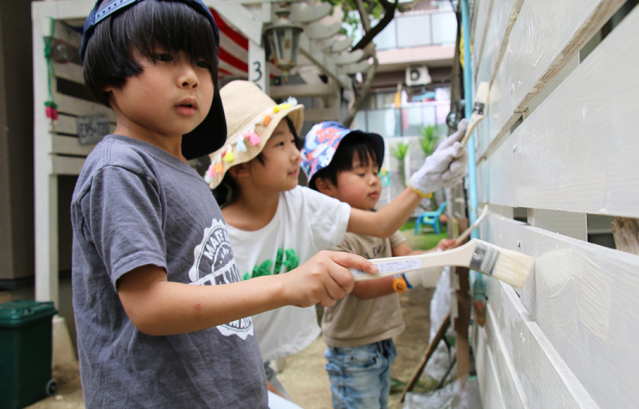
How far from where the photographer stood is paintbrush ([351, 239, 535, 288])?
3.00ft

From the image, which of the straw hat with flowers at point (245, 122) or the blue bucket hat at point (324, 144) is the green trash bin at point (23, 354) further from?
the blue bucket hat at point (324, 144)

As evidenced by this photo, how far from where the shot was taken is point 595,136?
1.60 ft

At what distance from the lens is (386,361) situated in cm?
216

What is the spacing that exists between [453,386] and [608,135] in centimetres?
247

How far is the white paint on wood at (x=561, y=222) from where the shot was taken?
2.12 feet

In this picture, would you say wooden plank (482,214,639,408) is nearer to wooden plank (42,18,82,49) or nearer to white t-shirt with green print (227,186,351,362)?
white t-shirt with green print (227,186,351,362)

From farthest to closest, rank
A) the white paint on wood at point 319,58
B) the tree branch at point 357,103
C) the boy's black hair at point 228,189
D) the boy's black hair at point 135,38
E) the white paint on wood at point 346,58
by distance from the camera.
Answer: the white paint on wood at point 346,58
the tree branch at point 357,103
the white paint on wood at point 319,58
the boy's black hair at point 228,189
the boy's black hair at point 135,38

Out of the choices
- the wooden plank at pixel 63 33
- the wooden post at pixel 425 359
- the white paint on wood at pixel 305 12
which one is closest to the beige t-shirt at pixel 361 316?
the wooden post at pixel 425 359

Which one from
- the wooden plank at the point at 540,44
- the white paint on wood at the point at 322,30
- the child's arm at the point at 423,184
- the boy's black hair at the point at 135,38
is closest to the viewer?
the wooden plank at the point at 540,44

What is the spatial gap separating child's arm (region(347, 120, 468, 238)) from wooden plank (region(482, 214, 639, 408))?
75 cm

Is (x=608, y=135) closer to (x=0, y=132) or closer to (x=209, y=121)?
(x=209, y=121)

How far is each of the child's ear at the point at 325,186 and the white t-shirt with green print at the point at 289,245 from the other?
1.25 feet

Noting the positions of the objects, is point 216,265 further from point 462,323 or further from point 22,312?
point 22,312

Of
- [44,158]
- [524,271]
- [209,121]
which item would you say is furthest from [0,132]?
[524,271]
